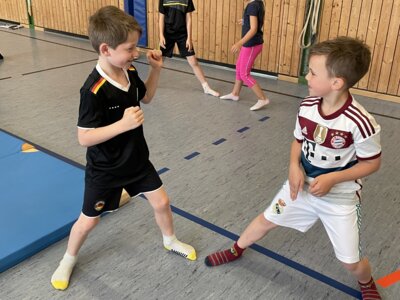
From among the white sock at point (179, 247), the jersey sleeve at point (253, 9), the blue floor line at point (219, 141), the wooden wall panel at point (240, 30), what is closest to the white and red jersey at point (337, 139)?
the white sock at point (179, 247)

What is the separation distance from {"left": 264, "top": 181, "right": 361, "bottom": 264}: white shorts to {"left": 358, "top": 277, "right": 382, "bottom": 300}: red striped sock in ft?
0.79

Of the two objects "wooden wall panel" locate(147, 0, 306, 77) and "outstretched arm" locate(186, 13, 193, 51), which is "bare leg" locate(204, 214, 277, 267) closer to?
"outstretched arm" locate(186, 13, 193, 51)

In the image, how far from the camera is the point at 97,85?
1501mm

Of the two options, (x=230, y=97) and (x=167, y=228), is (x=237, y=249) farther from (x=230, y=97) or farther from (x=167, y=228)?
(x=230, y=97)

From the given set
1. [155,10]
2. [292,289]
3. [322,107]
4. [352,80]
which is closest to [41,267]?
[292,289]

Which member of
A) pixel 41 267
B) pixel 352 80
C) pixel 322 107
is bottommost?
pixel 41 267

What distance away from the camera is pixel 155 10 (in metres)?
5.96

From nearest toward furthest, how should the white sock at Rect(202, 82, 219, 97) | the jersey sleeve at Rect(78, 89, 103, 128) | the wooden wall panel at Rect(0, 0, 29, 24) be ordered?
the jersey sleeve at Rect(78, 89, 103, 128) → the white sock at Rect(202, 82, 219, 97) → the wooden wall panel at Rect(0, 0, 29, 24)

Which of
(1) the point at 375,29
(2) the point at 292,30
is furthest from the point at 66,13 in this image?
(1) the point at 375,29

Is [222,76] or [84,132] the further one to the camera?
[222,76]

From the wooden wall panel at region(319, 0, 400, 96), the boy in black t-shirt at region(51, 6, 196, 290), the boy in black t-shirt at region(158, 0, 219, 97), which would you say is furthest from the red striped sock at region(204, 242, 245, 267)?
the wooden wall panel at region(319, 0, 400, 96)

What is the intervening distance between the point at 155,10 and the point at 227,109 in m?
2.70

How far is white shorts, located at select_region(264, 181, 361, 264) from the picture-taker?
1.50 meters

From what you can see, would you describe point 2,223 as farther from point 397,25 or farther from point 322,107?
point 397,25
